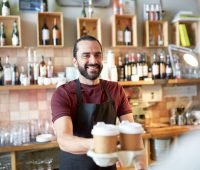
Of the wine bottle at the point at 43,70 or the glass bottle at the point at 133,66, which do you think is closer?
the wine bottle at the point at 43,70

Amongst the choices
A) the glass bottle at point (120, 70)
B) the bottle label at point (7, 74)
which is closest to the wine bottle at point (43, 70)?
the bottle label at point (7, 74)

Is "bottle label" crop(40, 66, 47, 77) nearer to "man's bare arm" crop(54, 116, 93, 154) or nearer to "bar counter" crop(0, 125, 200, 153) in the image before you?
"bar counter" crop(0, 125, 200, 153)

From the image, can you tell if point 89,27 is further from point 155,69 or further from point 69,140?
point 69,140

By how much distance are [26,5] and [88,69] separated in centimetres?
165

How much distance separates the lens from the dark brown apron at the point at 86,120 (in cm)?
176

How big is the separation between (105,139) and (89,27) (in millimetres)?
2351

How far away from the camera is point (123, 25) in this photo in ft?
11.2

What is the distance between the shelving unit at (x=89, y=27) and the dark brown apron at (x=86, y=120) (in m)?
1.42

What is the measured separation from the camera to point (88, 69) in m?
1.75

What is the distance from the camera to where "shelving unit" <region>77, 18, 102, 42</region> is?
3.14 meters

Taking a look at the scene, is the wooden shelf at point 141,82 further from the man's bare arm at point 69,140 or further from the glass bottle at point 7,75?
the man's bare arm at point 69,140

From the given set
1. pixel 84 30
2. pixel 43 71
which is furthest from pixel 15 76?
pixel 84 30

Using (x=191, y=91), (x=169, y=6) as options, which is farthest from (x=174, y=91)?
(x=169, y=6)

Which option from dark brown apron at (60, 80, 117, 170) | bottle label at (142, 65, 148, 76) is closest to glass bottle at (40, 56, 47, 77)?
bottle label at (142, 65, 148, 76)
